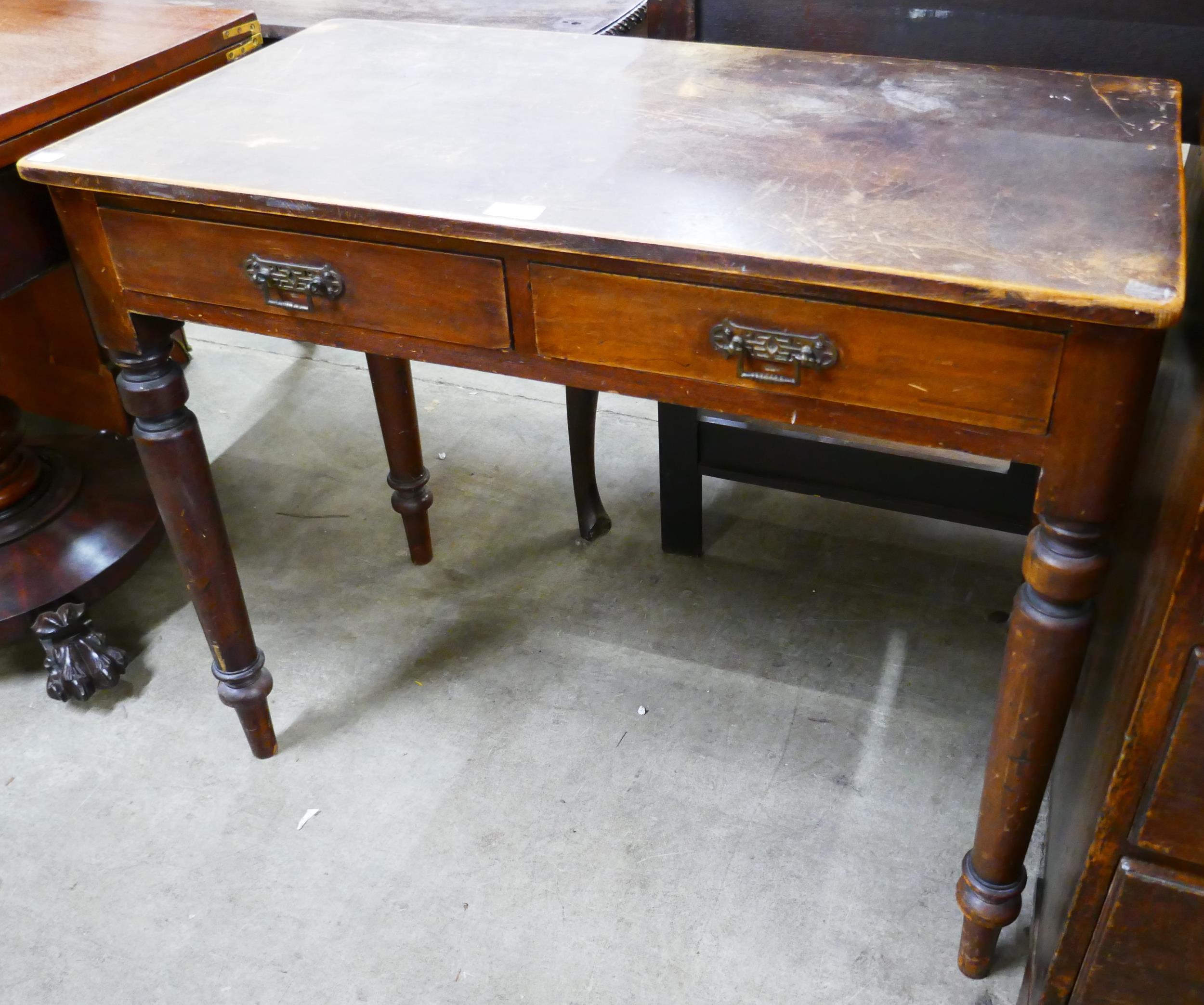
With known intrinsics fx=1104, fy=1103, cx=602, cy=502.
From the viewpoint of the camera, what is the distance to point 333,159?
1048mm

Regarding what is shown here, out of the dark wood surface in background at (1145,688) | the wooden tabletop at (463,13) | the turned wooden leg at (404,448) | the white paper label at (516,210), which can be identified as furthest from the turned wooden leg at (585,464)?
the dark wood surface in background at (1145,688)

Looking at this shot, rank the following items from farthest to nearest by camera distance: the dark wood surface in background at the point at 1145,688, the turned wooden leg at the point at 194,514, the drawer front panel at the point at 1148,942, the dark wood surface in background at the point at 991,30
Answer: the dark wood surface in background at the point at 991,30, the turned wooden leg at the point at 194,514, the drawer front panel at the point at 1148,942, the dark wood surface in background at the point at 1145,688

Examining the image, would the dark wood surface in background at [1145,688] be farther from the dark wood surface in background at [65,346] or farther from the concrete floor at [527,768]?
the dark wood surface in background at [65,346]

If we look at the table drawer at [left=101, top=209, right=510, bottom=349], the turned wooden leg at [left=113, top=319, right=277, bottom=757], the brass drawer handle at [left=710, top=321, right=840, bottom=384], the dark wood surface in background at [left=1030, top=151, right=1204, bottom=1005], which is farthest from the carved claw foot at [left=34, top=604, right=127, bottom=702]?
the dark wood surface in background at [left=1030, top=151, right=1204, bottom=1005]

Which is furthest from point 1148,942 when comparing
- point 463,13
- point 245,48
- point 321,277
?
point 463,13

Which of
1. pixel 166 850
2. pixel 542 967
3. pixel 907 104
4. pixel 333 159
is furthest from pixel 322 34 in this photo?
pixel 542 967

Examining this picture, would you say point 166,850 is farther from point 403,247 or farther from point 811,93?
point 811,93

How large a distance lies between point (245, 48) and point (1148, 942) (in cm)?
149

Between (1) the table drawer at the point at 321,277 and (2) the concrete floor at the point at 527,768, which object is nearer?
(1) the table drawer at the point at 321,277

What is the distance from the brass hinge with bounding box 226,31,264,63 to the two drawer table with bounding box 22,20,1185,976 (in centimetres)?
22

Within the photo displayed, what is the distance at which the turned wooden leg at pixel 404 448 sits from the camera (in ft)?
5.37

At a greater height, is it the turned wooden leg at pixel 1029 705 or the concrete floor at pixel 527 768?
the turned wooden leg at pixel 1029 705

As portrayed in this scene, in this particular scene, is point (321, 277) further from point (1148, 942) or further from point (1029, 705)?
point (1148, 942)

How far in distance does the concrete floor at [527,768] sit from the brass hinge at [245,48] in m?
0.80
